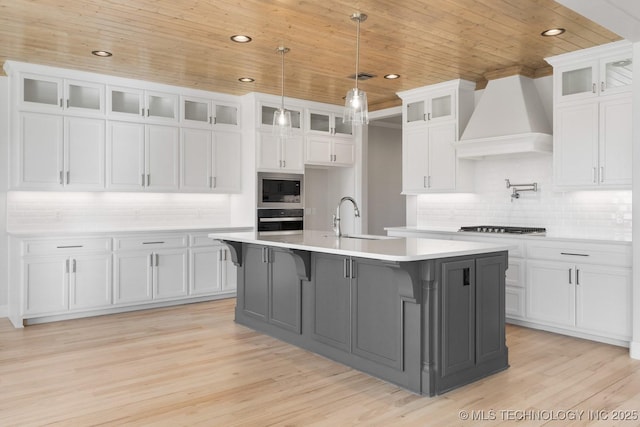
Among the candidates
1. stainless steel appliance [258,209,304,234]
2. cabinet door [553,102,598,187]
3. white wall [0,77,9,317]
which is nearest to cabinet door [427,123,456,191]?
cabinet door [553,102,598,187]

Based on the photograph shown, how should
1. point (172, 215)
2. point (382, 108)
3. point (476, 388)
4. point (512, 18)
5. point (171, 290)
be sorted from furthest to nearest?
point (382, 108)
point (172, 215)
point (171, 290)
point (512, 18)
point (476, 388)

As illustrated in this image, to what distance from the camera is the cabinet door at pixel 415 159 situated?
6.21 metres

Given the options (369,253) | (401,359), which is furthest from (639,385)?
(369,253)

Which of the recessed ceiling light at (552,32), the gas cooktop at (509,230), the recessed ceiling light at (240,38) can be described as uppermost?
the recessed ceiling light at (240,38)

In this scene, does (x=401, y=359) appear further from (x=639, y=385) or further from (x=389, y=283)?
(x=639, y=385)

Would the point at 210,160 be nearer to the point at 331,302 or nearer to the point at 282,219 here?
the point at 282,219

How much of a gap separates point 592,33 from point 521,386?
2965mm

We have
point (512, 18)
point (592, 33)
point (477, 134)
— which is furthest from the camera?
point (477, 134)

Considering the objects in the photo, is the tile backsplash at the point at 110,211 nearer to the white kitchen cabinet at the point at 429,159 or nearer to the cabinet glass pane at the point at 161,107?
the cabinet glass pane at the point at 161,107

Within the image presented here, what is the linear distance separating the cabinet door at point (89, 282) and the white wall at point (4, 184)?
0.94 m

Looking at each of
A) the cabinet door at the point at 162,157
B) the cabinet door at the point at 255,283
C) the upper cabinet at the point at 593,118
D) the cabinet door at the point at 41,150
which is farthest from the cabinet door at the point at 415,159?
→ the cabinet door at the point at 41,150

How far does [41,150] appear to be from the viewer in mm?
5258

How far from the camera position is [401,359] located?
3.29 m

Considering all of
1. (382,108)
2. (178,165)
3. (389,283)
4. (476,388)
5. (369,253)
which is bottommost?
(476,388)
